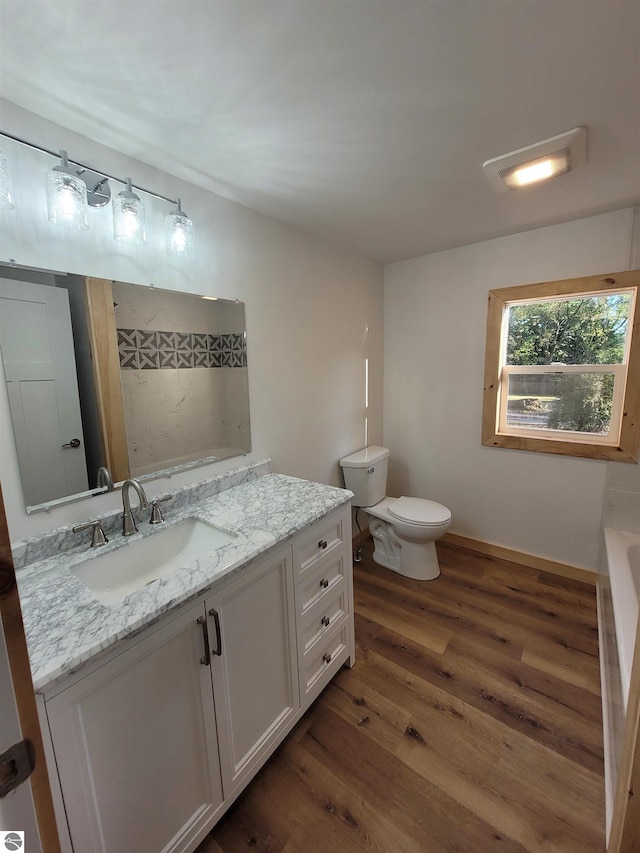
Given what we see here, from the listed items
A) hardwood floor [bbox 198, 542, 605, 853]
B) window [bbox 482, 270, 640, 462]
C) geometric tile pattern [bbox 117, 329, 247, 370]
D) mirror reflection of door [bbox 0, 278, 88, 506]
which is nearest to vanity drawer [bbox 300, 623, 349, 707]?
hardwood floor [bbox 198, 542, 605, 853]

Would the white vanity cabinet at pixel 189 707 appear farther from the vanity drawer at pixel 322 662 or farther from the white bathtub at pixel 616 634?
the white bathtub at pixel 616 634

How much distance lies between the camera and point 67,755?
2.42 feet

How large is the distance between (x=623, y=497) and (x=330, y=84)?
2514 mm

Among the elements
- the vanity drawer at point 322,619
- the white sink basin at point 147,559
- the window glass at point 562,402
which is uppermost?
the window glass at point 562,402

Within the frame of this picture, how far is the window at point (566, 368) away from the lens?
2.04m

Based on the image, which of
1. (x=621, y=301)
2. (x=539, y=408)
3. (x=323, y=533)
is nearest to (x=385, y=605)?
(x=323, y=533)

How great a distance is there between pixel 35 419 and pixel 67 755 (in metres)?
0.91

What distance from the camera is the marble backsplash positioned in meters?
1.10

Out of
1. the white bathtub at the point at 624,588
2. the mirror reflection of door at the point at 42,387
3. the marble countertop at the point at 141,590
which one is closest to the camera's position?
the marble countertop at the point at 141,590

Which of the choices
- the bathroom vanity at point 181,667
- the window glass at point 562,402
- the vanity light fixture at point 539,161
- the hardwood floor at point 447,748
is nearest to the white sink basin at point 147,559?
the bathroom vanity at point 181,667

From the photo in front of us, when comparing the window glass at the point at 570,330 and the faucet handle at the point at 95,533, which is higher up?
the window glass at the point at 570,330

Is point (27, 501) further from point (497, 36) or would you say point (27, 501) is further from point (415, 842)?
point (497, 36)

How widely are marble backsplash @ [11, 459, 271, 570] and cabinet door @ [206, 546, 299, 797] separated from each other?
55 centimetres

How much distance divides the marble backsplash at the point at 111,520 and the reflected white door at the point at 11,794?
30.1 inches
